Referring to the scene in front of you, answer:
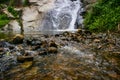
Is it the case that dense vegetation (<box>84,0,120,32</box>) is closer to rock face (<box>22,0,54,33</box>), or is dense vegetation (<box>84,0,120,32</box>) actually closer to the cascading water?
the cascading water

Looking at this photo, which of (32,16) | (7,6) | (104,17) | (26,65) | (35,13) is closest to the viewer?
(26,65)

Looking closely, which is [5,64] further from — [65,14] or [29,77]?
[65,14]

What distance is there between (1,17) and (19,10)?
232 centimetres

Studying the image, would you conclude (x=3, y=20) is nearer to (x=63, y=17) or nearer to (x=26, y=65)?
(x=63, y=17)

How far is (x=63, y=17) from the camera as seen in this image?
23.5m

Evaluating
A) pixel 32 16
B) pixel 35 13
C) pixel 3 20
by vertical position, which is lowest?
pixel 3 20

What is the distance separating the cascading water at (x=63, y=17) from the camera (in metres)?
22.4

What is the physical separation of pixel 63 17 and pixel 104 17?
7.50 m

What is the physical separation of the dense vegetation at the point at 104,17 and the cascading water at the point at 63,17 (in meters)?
2.94

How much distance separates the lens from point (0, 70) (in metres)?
5.22

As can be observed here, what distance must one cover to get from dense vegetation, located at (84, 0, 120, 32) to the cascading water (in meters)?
2.94

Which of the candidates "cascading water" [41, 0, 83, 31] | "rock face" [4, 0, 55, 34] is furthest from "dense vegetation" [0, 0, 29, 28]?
"cascading water" [41, 0, 83, 31]

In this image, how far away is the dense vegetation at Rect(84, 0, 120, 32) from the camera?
15170mm

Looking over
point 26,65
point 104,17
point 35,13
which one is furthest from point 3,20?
point 26,65
